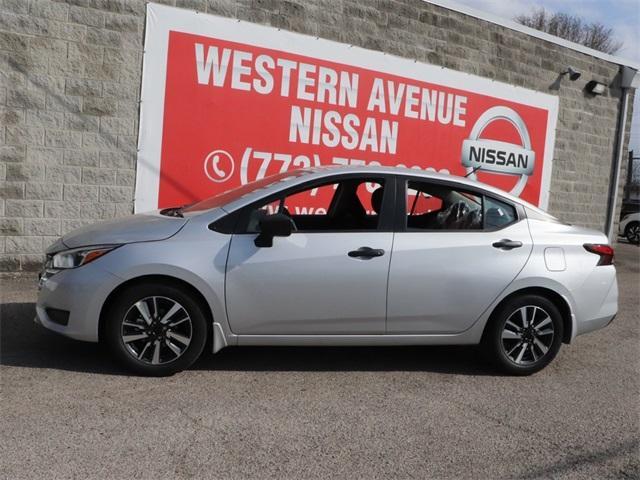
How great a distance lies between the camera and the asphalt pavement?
11.8 ft

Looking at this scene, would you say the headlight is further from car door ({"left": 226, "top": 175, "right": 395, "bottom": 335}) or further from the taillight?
the taillight

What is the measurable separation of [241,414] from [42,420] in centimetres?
116

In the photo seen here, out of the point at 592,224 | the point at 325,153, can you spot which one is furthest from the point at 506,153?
the point at 325,153

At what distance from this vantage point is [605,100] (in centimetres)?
1407

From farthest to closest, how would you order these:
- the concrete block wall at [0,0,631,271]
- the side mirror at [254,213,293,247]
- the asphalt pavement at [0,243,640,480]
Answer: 1. the concrete block wall at [0,0,631,271]
2. the side mirror at [254,213,293,247]
3. the asphalt pavement at [0,243,640,480]

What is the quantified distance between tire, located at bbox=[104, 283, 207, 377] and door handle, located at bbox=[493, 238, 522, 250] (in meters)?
2.29

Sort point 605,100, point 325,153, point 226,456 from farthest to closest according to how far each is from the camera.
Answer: point 605,100
point 325,153
point 226,456

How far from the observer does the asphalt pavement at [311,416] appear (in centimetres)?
359

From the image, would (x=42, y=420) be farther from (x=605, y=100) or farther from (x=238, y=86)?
(x=605, y=100)

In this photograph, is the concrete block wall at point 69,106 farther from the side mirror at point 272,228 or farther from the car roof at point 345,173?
the side mirror at point 272,228

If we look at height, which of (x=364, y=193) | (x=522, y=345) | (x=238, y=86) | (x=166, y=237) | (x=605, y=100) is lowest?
(x=522, y=345)

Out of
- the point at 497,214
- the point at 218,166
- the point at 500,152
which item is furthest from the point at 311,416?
the point at 500,152

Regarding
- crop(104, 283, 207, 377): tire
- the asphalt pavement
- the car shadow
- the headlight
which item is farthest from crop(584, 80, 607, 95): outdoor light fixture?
the headlight

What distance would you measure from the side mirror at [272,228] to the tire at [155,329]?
634mm
